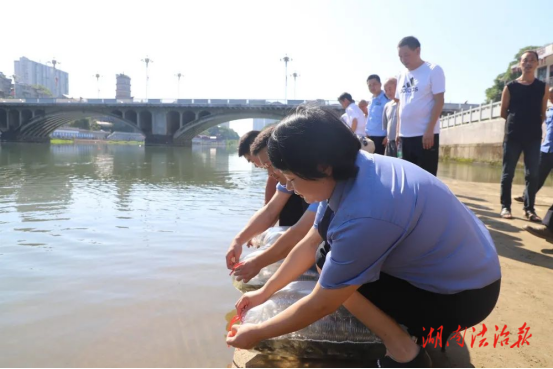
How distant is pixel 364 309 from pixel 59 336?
1472 millimetres

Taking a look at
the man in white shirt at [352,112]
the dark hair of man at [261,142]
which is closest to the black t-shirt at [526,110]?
the man in white shirt at [352,112]

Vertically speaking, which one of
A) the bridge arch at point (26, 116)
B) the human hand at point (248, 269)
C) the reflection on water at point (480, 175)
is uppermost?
the bridge arch at point (26, 116)

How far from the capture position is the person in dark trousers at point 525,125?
13.1 feet

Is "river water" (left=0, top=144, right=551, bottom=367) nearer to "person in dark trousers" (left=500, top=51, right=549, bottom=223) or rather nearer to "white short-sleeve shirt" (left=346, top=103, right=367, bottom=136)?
"white short-sleeve shirt" (left=346, top=103, right=367, bottom=136)

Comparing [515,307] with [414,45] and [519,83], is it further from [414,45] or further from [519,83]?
[519,83]

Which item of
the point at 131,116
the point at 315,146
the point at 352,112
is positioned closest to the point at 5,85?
the point at 131,116

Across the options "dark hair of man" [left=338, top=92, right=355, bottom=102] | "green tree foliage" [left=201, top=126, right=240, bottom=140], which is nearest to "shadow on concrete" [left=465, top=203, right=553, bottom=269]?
"dark hair of man" [left=338, top=92, right=355, bottom=102]

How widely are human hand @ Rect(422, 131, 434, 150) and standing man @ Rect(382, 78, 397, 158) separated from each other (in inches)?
42.5

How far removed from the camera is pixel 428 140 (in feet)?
12.0

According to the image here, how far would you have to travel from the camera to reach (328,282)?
123 cm

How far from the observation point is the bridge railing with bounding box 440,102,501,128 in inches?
650

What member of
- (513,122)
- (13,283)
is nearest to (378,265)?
(13,283)

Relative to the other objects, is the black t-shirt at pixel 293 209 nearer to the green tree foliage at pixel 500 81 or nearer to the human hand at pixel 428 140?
the human hand at pixel 428 140

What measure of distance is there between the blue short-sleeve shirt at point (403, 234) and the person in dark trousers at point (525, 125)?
316 centimetres
